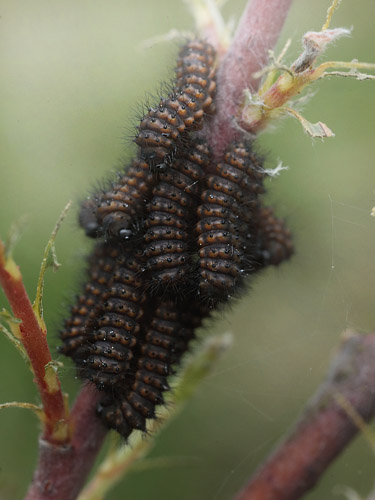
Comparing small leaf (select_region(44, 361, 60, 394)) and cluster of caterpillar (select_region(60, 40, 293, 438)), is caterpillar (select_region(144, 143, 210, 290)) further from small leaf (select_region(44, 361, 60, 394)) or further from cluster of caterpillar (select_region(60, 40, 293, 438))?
small leaf (select_region(44, 361, 60, 394))

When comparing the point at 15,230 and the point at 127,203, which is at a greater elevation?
the point at 15,230

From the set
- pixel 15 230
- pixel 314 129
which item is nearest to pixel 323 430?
pixel 314 129

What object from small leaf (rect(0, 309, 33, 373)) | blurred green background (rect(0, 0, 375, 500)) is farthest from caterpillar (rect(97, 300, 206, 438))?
blurred green background (rect(0, 0, 375, 500))

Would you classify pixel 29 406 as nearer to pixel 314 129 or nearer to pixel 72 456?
pixel 72 456

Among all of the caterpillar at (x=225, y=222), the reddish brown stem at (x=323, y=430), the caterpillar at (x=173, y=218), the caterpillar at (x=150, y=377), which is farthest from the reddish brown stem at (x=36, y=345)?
the reddish brown stem at (x=323, y=430)

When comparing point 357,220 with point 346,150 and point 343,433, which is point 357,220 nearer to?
point 346,150

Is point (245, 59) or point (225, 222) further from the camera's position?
point (245, 59)

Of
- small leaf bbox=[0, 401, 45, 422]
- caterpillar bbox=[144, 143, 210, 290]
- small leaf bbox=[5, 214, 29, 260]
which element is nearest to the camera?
small leaf bbox=[5, 214, 29, 260]
